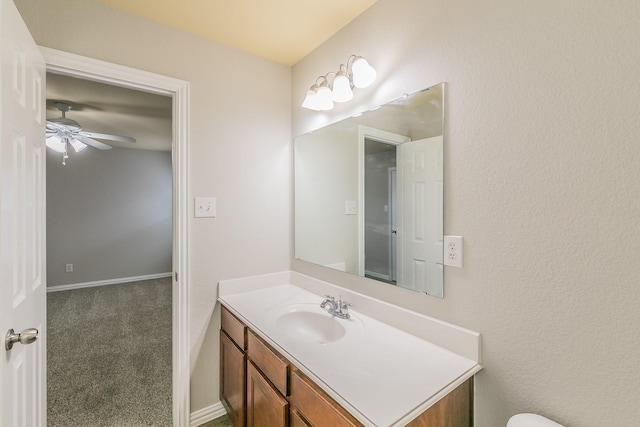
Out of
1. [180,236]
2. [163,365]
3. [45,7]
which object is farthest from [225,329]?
[45,7]

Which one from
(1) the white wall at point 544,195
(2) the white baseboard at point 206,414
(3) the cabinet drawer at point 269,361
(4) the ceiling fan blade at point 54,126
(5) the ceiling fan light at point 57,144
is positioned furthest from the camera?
(5) the ceiling fan light at point 57,144

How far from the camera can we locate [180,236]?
5.40ft

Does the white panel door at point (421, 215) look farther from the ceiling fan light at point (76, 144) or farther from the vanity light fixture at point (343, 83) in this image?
the ceiling fan light at point (76, 144)

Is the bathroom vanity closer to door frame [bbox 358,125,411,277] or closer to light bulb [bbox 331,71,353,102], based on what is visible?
door frame [bbox 358,125,411,277]

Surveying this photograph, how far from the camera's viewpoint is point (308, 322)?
1.54 metres

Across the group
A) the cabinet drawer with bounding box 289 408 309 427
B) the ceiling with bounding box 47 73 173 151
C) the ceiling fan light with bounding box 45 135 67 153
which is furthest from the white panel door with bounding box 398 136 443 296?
the ceiling fan light with bounding box 45 135 67 153

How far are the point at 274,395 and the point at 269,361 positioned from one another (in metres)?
0.13

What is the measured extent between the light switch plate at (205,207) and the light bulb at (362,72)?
1.08 m

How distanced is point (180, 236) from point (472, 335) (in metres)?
1.52

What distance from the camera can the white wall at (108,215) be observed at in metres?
4.38

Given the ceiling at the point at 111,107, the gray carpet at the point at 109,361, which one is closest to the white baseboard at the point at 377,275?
the gray carpet at the point at 109,361

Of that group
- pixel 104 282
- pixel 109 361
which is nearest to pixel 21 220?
pixel 109 361

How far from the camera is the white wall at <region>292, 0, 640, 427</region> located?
0.77m

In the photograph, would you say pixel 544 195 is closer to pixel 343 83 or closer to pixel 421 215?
pixel 421 215
